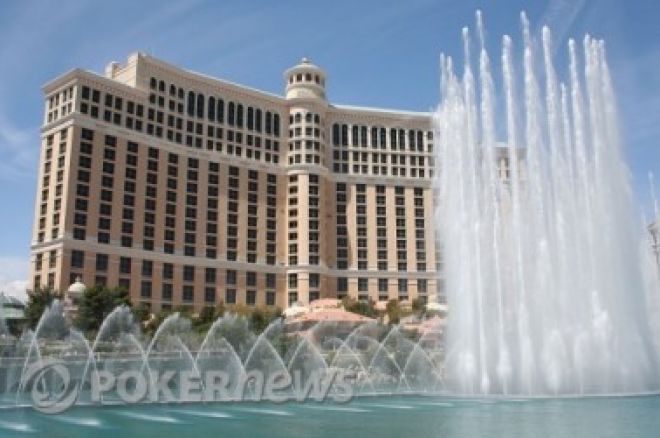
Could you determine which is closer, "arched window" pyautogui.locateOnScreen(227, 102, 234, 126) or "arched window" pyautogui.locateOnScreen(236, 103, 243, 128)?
"arched window" pyautogui.locateOnScreen(227, 102, 234, 126)

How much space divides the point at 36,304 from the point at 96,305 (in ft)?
18.6

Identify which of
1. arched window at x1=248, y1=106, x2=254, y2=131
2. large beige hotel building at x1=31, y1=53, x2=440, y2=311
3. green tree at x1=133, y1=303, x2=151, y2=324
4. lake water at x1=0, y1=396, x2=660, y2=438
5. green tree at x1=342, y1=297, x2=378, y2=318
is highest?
arched window at x1=248, y1=106, x2=254, y2=131

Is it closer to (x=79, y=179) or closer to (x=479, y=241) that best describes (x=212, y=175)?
(x=79, y=179)

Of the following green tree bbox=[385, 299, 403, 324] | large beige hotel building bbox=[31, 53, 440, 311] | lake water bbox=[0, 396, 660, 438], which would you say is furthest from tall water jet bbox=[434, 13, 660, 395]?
large beige hotel building bbox=[31, 53, 440, 311]

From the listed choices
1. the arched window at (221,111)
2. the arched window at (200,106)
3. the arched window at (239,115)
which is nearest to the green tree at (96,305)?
the arched window at (200,106)

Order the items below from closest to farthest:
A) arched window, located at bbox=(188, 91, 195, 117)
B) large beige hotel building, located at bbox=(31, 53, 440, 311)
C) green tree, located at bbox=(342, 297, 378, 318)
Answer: green tree, located at bbox=(342, 297, 378, 318) < large beige hotel building, located at bbox=(31, 53, 440, 311) < arched window, located at bbox=(188, 91, 195, 117)

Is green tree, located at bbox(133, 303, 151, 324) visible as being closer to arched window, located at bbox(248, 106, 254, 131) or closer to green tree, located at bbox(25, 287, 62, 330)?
green tree, located at bbox(25, 287, 62, 330)

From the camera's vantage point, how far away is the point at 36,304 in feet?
Answer: 210

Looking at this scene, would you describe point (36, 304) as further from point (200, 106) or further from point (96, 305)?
point (200, 106)

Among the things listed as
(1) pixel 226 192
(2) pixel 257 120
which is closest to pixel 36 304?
(1) pixel 226 192

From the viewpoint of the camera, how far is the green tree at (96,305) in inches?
2490

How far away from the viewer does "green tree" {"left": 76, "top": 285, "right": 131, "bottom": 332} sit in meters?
63.2

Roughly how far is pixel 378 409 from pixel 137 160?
223 ft

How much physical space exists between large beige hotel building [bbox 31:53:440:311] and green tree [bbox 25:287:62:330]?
9.94 meters
